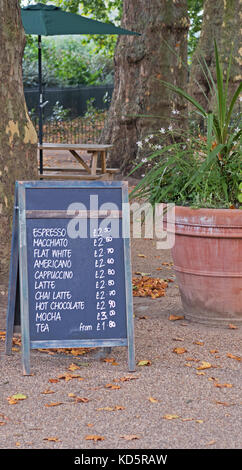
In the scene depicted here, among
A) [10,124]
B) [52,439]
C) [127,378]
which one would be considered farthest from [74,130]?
[52,439]

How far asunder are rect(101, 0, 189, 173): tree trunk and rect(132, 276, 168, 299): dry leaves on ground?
6.16m

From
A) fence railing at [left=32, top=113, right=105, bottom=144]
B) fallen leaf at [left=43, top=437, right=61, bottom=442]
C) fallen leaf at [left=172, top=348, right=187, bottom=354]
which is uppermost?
fence railing at [left=32, top=113, right=105, bottom=144]

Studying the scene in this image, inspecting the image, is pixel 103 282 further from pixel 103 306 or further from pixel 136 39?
pixel 136 39

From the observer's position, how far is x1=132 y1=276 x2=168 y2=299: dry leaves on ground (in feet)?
22.9

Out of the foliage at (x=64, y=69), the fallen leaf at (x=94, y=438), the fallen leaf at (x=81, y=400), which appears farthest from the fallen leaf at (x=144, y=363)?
the foliage at (x=64, y=69)

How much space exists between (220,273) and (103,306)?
46.0 inches

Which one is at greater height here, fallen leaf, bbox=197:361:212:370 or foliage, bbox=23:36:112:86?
foliage, bbox=23:36:112:86

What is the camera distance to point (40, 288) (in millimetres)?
4816

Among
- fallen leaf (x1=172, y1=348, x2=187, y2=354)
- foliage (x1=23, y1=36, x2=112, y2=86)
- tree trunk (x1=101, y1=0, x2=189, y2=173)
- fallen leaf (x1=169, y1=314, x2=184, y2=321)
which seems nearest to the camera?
fallen leaf (x1=172, y1=348, x2=187, y2=354)

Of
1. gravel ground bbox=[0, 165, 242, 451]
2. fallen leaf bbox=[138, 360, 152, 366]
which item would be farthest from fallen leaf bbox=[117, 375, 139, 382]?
fallen leaf bbox=[138, 360, 152, 366]

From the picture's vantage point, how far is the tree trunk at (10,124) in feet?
21.0

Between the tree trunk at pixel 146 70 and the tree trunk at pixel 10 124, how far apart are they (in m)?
6.89

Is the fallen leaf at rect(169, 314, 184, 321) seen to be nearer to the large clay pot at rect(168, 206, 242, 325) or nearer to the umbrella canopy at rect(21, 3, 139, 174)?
the large clay pot at rect(168, 206, 242, 325)

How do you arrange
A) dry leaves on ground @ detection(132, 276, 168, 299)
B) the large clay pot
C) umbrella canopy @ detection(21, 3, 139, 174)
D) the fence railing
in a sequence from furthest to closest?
the fence railing → umbrella canopy @ detection(21, 3, 139, 174) → dry leaves on ground @ detection(132, 276, 168, 299) → the large clay pot
